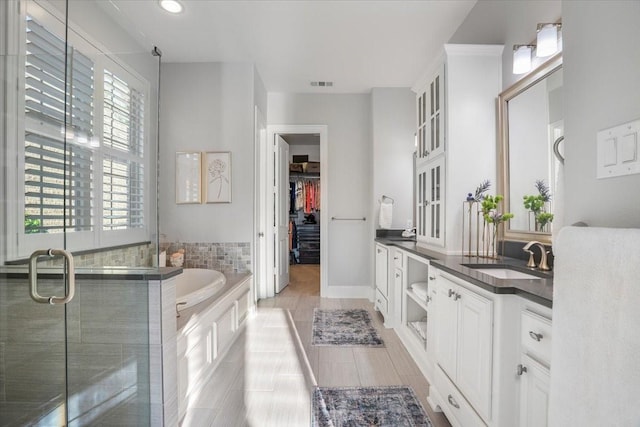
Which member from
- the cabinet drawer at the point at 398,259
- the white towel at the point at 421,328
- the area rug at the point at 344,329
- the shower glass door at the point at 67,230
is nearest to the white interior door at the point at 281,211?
the area rug at the point at 344,329

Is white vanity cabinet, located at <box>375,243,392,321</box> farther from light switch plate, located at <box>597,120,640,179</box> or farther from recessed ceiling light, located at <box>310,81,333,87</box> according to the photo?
light switch plate, located at <box>597,120,640,179</box>

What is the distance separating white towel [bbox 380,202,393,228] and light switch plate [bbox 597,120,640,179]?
2844mm

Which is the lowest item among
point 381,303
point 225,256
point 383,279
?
point 381,303

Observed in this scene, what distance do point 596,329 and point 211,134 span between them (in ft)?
11.2

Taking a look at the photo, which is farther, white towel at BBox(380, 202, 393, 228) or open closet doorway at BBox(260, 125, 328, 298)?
open closet doorway at BBox(260, 125, 328, 298)

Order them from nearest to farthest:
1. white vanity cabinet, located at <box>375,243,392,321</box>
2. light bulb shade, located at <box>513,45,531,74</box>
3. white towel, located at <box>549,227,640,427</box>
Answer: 1. white towel, located at <box>549,227,640,427</box>
2. light bulb shade, located at <box>513,45,531,74</box>
3. white vanity cabinet, located at <box>375,243,392,321</box>

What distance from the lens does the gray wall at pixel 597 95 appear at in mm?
802

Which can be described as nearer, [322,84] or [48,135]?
[48,135]

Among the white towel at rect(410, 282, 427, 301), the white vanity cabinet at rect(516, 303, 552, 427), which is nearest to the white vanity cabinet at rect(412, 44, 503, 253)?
the white towel at rect(410, 282, 427, 301)

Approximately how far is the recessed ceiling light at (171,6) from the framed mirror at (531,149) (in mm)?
2579

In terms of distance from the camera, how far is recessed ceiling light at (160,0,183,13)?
236cm

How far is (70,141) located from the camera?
1.23 m

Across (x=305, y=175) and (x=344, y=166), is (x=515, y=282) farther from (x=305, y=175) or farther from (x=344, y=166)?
(x=305, y=175)

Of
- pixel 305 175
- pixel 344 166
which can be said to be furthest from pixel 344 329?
pixel 305 175
